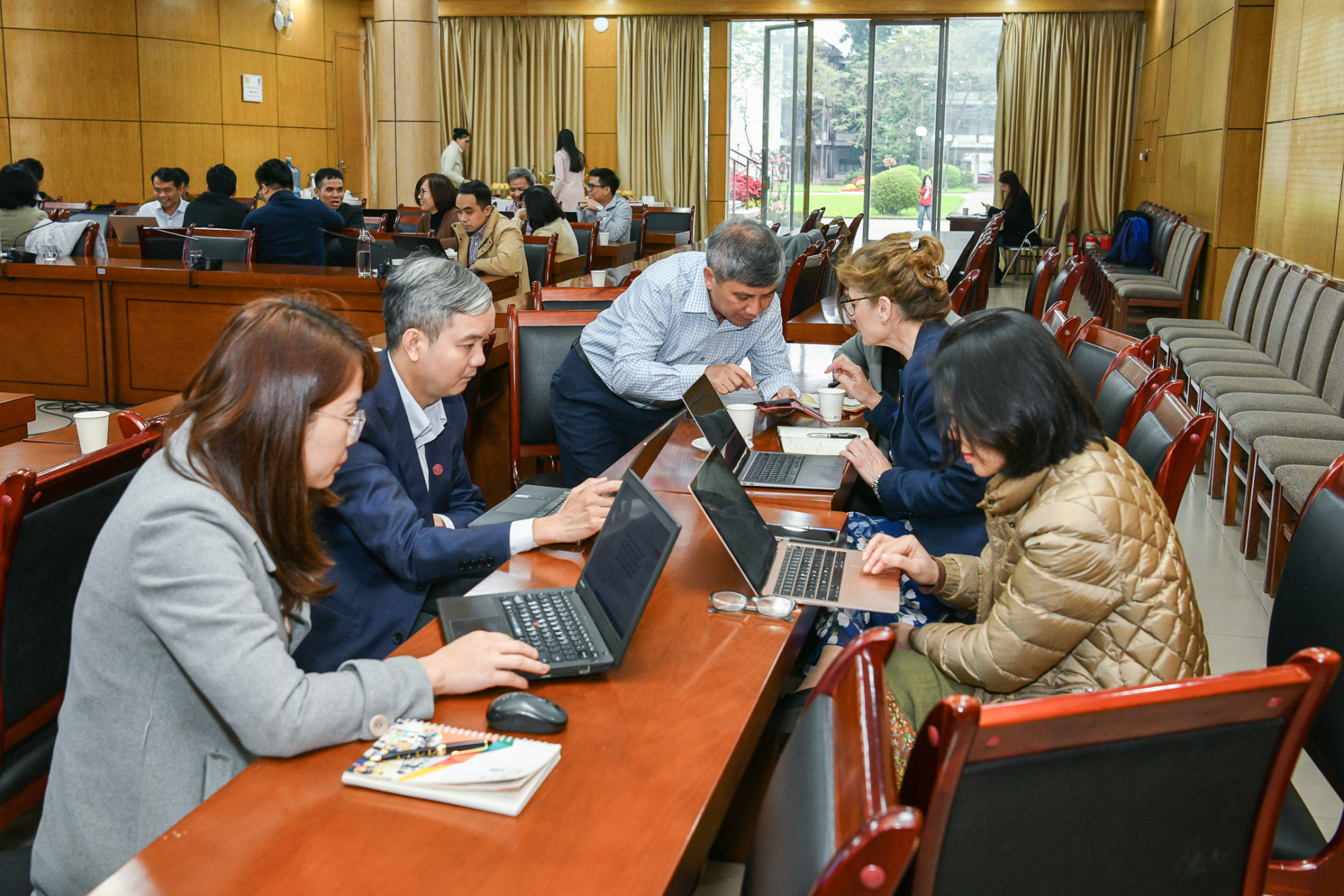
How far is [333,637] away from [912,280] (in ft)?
5.25

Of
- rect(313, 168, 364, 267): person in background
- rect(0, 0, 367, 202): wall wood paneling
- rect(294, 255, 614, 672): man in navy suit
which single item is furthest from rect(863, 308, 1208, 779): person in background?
rect(0, 0, 367, 202): wall wood paneling

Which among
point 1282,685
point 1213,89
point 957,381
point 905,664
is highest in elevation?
point 1213,89

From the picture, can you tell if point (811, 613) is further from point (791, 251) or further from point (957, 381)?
point (791, 251)

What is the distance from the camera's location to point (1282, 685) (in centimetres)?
92

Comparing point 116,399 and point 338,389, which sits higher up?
point 338,389

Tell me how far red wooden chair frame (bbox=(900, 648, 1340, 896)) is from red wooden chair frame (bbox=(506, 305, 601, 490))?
2589 millimetres

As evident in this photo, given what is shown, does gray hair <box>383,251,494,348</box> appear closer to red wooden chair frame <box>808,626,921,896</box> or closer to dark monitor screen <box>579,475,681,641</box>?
dark monitor screen <box>579,475,681,641</box>

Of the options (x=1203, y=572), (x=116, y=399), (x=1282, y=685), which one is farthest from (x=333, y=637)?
(x=116, y=399)

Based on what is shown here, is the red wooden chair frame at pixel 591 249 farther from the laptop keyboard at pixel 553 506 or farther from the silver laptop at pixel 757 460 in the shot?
the laptop keyboard at pixel 553 506

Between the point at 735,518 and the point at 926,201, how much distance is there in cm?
1238

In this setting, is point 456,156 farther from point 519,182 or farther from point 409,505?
point 409,505

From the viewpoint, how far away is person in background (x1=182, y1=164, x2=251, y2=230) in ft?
24.5

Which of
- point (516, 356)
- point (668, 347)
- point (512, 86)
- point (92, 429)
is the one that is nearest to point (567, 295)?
point (516, 356)

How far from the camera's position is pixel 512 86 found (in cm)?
1369
